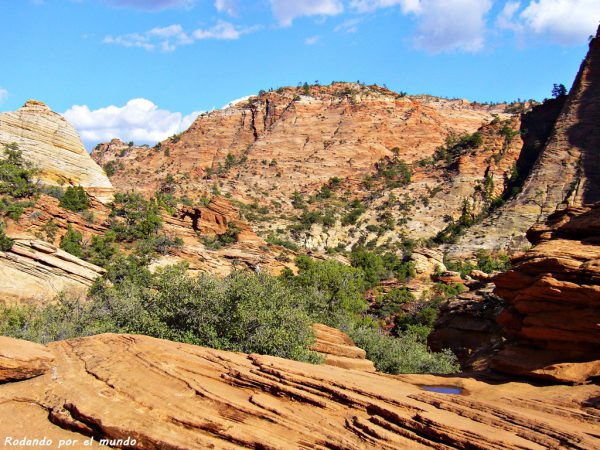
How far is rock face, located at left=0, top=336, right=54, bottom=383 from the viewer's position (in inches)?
394

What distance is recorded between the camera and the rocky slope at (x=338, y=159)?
72688mm

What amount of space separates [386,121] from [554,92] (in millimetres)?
27892

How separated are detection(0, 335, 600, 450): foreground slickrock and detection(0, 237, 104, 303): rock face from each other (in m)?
21.6

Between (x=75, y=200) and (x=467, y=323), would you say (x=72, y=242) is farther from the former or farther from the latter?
(x=467, y=323)

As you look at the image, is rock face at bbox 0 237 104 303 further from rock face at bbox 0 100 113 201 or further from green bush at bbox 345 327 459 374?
rock face at bbox 0 100 113 201

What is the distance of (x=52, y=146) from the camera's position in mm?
60500

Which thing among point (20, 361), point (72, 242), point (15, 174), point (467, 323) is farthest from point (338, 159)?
point (20, 361)

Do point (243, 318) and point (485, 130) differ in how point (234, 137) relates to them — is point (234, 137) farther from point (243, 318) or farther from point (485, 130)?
point (243, 318)

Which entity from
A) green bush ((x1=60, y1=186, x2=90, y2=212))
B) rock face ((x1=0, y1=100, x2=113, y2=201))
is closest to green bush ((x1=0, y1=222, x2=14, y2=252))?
green bush ((x1=60, y1=186, x2=90, y2=212))

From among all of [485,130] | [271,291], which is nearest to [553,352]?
[271,291]

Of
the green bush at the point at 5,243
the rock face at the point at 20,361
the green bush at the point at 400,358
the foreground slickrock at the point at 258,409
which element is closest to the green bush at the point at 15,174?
the green bush at the point at 5,243

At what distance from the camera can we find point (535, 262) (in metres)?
13.6

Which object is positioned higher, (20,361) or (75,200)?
(75,200)

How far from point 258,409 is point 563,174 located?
63993 millimetres
